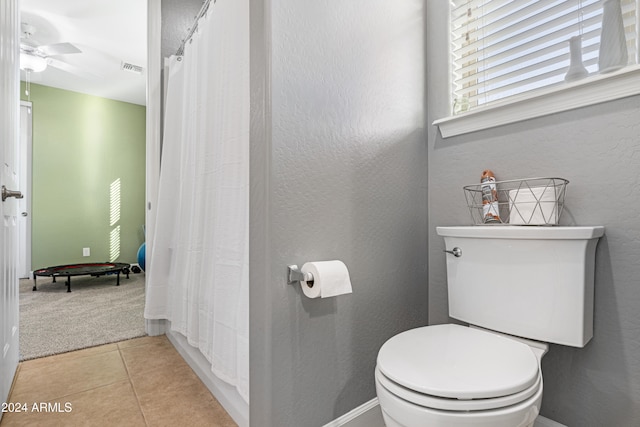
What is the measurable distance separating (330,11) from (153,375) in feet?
6.03

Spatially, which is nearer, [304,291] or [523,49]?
[304,291]

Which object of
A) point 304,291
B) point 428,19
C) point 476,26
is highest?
point 428,19

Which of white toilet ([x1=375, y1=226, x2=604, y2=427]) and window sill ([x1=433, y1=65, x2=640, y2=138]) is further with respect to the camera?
window sill ([x1=433, y1=65, x2=640, y2=138])

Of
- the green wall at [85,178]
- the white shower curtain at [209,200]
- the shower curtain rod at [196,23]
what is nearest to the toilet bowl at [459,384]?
the white shower curtain at [209,200]

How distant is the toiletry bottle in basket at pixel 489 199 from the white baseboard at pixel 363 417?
2.74ft

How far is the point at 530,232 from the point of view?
1.05 meters

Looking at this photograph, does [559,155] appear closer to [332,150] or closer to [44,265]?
[332,150]

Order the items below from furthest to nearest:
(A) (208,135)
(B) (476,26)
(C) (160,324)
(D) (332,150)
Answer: (C) (160,324) → (A) (208,135) → (B) (476,26) → (D) (332,150)

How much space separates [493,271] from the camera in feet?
3.80

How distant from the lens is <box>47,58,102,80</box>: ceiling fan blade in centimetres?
345

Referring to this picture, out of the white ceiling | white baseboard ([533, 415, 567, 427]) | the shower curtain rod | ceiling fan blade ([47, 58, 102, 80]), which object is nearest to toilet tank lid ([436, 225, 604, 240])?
white baseboard ([533, 415, 567, 427])

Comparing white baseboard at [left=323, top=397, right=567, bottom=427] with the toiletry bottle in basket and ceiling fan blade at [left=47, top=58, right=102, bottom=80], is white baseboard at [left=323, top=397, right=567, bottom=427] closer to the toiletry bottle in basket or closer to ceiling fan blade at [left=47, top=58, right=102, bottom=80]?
the toiletry bottle in basket

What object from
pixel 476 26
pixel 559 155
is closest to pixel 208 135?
pixel 476 26

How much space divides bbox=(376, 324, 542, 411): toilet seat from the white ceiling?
326 cm
